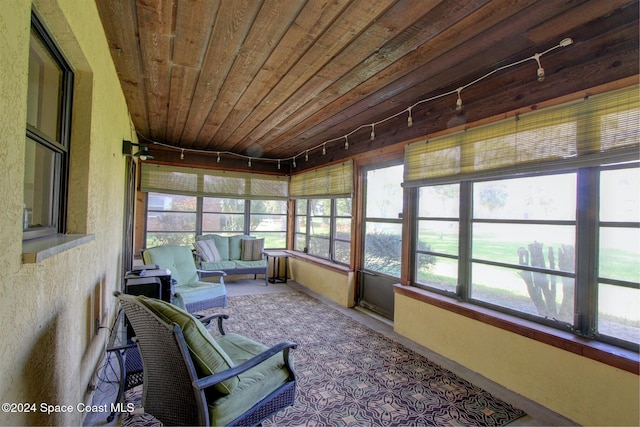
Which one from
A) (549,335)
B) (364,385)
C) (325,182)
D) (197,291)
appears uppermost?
(325,182)

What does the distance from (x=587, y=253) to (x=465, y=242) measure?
928mm

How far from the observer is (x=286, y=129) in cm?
426

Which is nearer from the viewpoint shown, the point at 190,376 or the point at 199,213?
the point at 190,376

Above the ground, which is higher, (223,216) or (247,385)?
(223,216)

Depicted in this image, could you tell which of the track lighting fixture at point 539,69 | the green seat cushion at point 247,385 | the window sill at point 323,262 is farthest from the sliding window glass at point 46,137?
the window sill at point 323,262

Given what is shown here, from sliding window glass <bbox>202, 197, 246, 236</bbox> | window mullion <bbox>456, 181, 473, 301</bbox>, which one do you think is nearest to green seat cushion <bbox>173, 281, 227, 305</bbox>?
sliding window glass <bbox>202, 197, 246, 236</bbox>

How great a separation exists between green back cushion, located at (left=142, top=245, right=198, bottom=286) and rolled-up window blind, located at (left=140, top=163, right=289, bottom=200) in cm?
180

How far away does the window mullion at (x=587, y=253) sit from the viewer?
2.03m

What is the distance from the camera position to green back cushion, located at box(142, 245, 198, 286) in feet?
12.4

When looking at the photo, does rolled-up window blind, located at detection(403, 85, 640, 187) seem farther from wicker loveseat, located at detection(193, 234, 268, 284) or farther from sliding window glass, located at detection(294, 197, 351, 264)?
wicker loveseat, located at detection(193, 234, 268, 284)

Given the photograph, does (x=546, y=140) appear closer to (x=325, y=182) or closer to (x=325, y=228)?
(x=325, y=182)

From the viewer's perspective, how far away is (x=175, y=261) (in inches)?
157

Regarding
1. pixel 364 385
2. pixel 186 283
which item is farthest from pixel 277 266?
pixel 364 385

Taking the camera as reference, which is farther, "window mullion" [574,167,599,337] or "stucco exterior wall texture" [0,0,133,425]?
"window mullion" [574,167,599,337]
